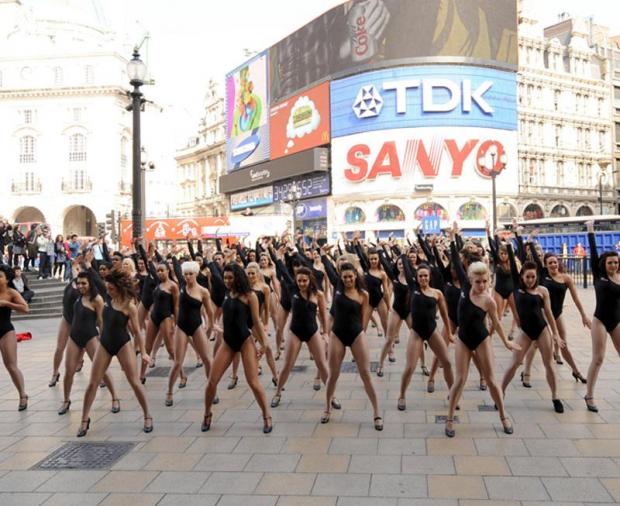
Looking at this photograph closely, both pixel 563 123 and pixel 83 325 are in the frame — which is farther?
pixel 563 123

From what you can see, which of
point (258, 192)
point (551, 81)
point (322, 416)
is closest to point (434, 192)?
point (551, 81)

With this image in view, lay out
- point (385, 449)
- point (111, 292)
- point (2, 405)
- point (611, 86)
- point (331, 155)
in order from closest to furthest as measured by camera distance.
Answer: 1. point (385, 449)
2. point (111, 292)
3. point (2, 405)
4. point (331, 155)
5. point (611, 86)

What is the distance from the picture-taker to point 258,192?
70.8 meters

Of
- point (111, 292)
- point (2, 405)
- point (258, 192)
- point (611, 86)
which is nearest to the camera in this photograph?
point (111, 292)

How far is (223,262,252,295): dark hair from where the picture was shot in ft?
21.7

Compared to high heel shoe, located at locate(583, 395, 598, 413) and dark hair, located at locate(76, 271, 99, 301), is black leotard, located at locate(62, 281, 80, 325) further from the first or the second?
high heel shoe, located at locate(583, 395, 598, 413)

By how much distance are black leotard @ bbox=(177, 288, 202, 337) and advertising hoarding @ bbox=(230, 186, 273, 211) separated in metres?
59.7

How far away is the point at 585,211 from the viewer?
60.5 metres

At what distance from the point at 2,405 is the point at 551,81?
61.0 m

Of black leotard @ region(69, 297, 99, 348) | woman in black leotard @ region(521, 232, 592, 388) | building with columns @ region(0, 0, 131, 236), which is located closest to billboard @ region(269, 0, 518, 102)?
building with columns @ region(0, 0, 131, 236)

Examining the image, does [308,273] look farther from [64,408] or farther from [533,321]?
[64,408]

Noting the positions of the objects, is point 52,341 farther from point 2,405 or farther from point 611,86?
point 611,86

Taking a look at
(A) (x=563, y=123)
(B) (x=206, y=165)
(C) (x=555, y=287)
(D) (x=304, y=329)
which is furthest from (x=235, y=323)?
(B) (x=206, y=165)

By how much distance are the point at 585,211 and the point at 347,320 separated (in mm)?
60540
